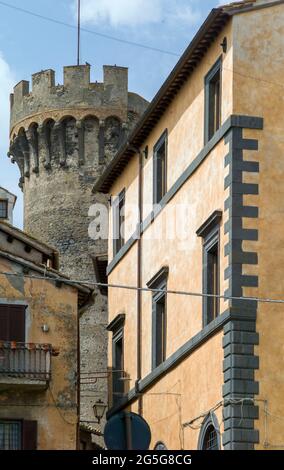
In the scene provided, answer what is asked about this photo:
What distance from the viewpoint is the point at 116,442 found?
25.6 metres

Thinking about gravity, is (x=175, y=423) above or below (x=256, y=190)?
below

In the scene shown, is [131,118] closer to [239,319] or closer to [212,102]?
[212,102]

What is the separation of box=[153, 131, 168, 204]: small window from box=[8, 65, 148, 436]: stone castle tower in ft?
90.5

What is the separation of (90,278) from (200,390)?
3369 centimetres

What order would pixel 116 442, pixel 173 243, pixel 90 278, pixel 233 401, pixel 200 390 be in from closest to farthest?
pixel 116 442 < pixel 233 401 < pixel 200 390 < pixel 173 243 < pixel 90 278

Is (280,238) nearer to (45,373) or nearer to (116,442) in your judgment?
(45,373)

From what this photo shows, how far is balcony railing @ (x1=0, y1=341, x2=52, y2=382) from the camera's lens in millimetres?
44719

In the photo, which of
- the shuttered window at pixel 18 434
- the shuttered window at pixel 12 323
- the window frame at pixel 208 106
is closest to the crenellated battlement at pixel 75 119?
the shuttered window at pixel 12 323

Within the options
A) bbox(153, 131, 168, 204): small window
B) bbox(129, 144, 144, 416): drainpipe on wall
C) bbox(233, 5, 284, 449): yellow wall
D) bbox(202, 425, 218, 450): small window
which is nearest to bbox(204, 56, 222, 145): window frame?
bbox(233, 5, 284, 449): yellow wall

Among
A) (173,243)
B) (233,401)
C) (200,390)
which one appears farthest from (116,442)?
(173,243)

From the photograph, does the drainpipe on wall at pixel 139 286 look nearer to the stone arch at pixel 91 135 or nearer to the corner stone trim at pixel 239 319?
the corner stone trim at pixel 239 319

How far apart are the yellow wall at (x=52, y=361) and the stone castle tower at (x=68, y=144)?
2775 cm

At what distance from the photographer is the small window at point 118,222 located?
167 ft

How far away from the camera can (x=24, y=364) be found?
44.8 metres
